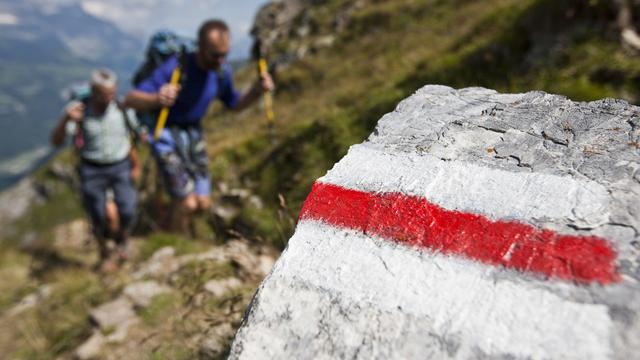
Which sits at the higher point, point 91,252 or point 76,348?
point 76,348

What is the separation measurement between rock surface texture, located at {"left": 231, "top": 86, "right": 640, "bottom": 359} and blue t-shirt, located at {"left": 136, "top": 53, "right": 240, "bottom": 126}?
4.44 m

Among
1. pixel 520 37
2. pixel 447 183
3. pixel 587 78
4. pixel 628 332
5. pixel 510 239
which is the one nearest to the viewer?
pixel 628 332

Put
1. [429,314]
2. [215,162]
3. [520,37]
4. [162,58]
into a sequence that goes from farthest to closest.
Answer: [215,162], [520,37], [162,58], [429,314]

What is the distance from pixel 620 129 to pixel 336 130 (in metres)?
4.65

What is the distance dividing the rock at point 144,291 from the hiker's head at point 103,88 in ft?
8.47

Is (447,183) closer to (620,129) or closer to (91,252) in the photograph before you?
(620,129)

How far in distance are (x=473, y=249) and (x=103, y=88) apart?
19.3 ft

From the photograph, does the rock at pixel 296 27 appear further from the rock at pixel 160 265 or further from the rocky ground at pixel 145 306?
the rocky ground at pixel 145 306

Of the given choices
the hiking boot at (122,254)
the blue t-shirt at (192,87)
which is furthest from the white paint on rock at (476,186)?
the hiking boot at (122,254)

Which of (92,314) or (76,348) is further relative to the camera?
(92,314)

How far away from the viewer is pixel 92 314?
504cm

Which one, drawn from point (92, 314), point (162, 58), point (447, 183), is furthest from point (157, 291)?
point (447, 183)

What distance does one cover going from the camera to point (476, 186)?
1904 millimetres

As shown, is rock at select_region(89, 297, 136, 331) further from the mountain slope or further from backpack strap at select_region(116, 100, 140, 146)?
backpack strap at select_region(116, 100, 140, 146)
